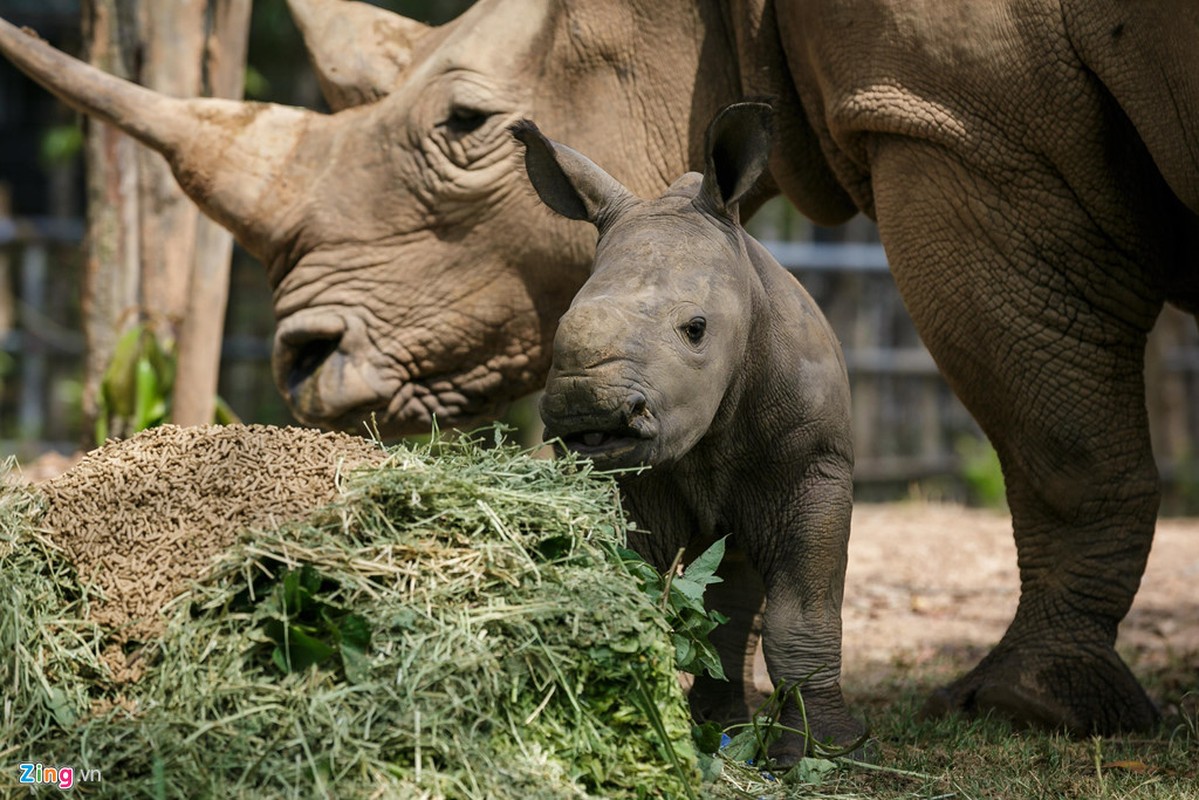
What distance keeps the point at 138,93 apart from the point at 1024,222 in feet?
9.40

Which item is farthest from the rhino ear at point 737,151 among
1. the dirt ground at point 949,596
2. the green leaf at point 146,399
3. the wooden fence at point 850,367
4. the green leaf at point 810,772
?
the wooden fence at point 850,367

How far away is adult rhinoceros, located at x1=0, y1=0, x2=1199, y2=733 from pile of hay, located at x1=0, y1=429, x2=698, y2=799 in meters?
1.72

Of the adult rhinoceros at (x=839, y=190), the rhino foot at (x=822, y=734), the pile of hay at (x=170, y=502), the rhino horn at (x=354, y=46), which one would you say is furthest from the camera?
the rhino horn at (x=354, y=46)

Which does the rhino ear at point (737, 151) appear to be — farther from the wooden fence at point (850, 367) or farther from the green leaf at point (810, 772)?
the wooden fence at point (850, 367)

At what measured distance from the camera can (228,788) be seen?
2785 mm

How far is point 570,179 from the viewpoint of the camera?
12.8 ft

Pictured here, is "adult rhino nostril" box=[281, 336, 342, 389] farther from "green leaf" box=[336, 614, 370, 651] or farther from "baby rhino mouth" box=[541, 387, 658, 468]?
"green leaf" box=[336, 614, 370, 651]

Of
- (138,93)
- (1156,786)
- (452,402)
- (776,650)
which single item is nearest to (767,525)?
(776,650)

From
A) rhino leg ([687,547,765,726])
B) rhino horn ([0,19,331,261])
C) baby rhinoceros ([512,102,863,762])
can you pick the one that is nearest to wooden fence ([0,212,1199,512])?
rhino horn ([0,19,331,261])

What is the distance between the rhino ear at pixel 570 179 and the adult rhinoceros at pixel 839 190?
3.23 feet

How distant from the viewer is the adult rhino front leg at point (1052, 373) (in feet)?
14.6

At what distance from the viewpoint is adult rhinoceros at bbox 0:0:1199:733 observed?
14.4 feet

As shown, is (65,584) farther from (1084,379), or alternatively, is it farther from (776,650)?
(1084,379)

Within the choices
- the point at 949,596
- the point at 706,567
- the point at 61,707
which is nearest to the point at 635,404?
the point at 706,567
